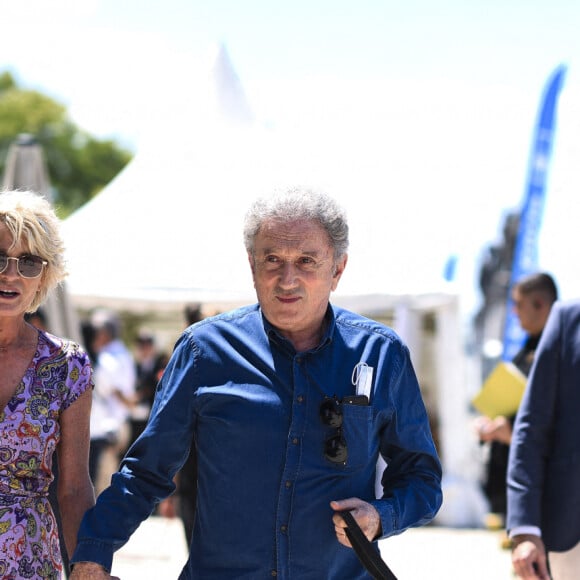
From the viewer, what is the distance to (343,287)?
10.2 metres

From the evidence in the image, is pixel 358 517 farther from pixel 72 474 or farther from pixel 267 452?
pixel 72 474

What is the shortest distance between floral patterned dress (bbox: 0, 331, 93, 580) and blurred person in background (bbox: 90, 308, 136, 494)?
21.1 ft

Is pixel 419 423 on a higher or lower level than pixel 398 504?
higher

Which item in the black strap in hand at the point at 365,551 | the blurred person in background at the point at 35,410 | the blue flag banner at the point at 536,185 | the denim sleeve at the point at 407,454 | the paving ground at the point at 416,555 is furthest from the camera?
the blue flag banner at the point at 536,185

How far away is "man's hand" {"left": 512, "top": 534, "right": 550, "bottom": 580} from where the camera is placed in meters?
3.57

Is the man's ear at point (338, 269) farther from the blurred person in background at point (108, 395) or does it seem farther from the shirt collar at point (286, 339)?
the blurred person in background at point (108, 395)

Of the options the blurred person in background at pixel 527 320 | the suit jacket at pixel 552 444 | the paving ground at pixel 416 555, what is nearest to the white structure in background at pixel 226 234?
the paving ground at pixel 416 555

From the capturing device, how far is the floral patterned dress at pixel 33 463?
2.89 meters

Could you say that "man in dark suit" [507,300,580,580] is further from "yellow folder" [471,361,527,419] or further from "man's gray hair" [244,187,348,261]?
"yellow folder" [471,361,527,419]

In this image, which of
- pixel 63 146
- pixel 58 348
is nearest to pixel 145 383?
pixel 58 348

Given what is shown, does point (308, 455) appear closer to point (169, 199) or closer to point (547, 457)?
point (547, 457)

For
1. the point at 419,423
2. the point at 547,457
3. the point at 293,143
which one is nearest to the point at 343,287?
the point at 293,143

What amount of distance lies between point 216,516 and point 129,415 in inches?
347

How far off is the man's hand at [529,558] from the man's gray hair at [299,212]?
137 cm
